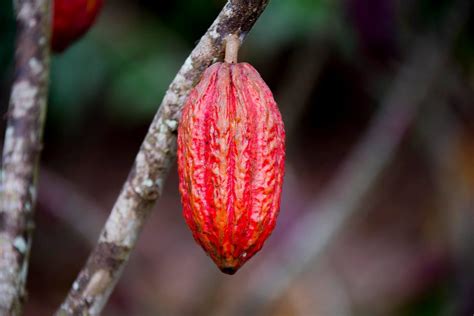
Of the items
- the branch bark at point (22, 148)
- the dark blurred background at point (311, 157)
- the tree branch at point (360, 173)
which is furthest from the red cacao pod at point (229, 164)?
the tree branch at point (360, 173)

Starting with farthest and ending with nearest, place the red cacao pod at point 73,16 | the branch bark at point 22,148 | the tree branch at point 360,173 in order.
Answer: the tree branch at point 360,173 < the red cacao pod at point 73,16 < the branch bark at point 22,148

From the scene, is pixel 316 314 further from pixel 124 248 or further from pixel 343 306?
pixel 124 248

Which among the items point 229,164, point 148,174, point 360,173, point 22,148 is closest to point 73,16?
point 22,148

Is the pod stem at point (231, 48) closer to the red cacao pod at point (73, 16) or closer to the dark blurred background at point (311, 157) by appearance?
the red cacao pod at point (73, 16)

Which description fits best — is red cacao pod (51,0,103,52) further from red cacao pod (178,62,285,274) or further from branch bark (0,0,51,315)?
red cacao pod (178,62,285,274)

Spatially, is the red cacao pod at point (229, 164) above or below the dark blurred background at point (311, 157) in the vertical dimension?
above

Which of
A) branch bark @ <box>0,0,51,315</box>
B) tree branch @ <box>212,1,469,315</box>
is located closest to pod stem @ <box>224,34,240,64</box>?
branch bark @ <box>0,0,51,315</box>

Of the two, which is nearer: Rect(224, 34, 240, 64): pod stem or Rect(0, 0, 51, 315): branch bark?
Rect(224, 34, 240, 64): pod stem
